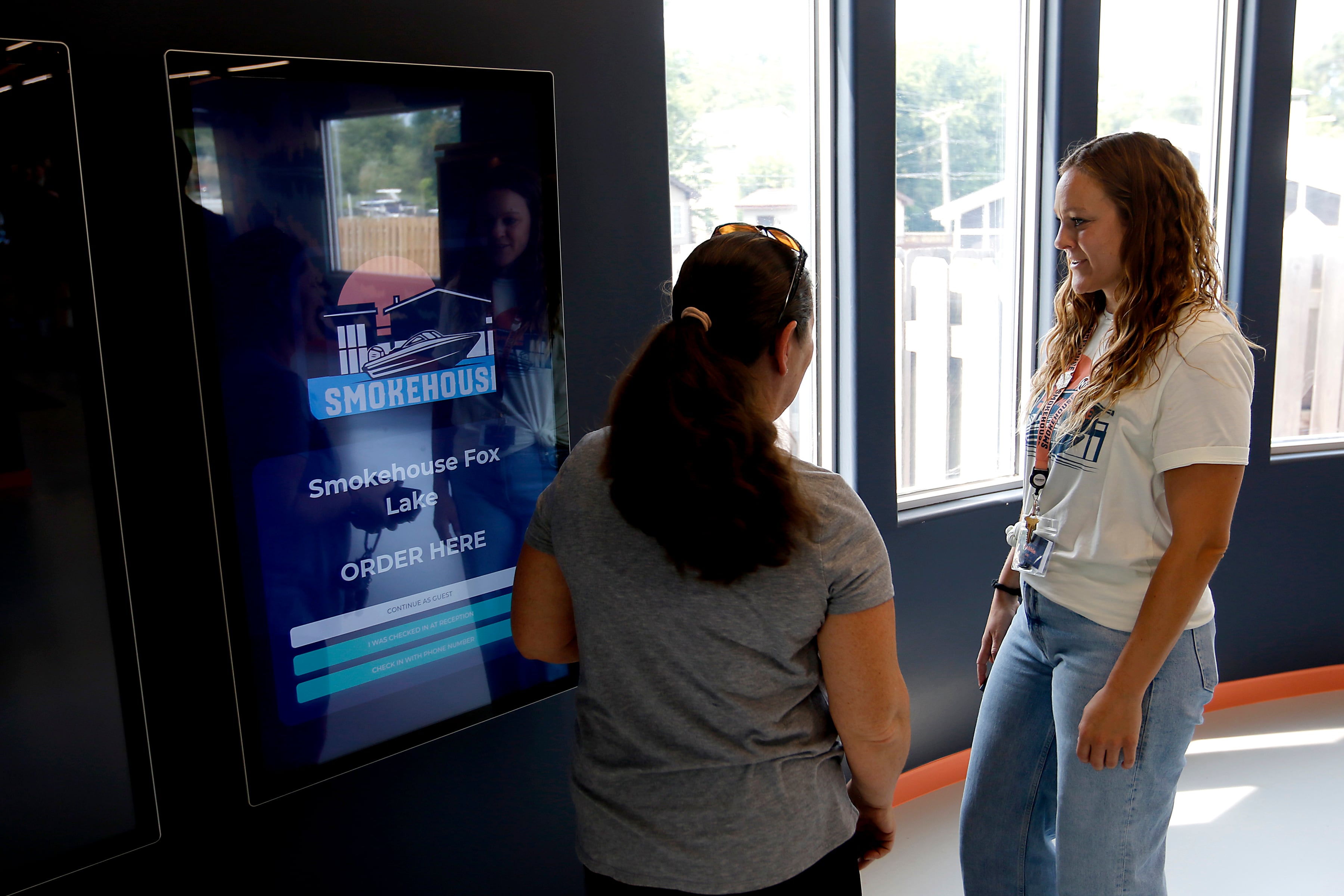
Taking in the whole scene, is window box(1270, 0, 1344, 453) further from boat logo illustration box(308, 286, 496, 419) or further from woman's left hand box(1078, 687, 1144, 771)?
boat logo illustration box(308, 286, 496, 419)

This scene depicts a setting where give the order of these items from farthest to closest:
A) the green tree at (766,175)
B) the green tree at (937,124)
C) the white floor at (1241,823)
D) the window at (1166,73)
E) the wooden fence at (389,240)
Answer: the window at (1166,73), the green tree at (937,124), the green tree at (766,175), the white floor at (1241,823), the wooden fence at (389,240)

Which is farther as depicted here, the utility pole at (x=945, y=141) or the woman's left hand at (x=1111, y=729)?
the utility pole at (x=945, y=141)

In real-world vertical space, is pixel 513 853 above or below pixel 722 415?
below

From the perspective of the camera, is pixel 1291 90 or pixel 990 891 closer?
pixel 990 891

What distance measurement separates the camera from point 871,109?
2703mm

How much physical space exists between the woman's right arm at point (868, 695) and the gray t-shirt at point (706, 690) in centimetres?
2

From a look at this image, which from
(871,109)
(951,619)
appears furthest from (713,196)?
(951,619)

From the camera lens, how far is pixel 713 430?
103 centimetres

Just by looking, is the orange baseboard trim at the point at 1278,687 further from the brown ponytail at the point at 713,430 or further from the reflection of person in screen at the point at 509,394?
the brown ponytail at the point at 713,430

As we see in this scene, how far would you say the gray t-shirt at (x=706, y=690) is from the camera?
1064 millimetres

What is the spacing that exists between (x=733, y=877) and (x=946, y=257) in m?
2.47

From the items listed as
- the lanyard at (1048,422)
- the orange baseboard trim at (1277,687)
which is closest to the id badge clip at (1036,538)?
the lanyard at (1048,422)

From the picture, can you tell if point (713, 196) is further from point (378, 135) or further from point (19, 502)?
point (19, 502)

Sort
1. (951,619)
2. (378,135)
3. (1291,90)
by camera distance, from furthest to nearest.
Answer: (1291,90)
(951,619)
(378,135)
